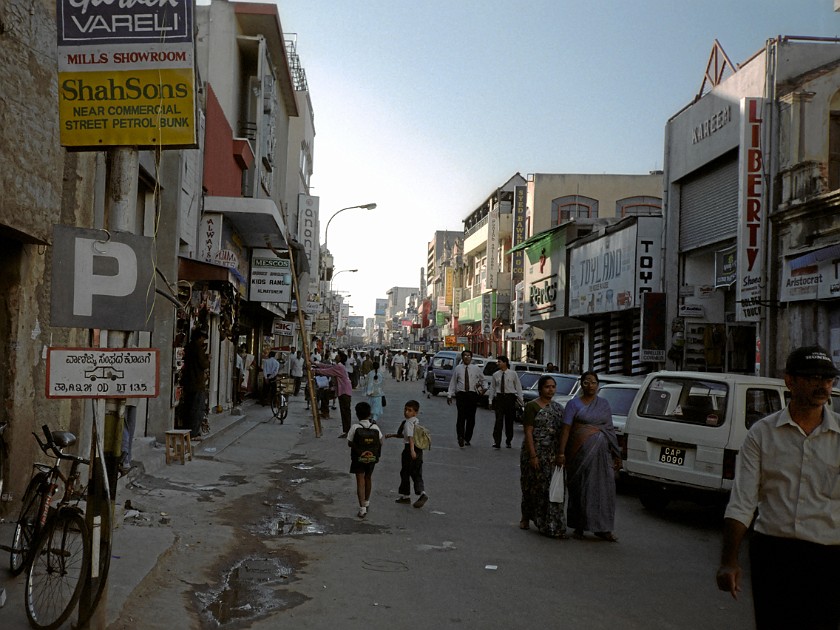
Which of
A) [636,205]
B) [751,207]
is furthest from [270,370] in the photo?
[636,205]

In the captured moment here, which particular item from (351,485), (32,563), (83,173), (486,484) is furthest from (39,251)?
→ (486,484)

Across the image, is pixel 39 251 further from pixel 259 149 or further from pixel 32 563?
pixel 259 149

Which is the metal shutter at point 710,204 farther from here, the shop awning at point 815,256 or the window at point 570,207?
the window at point 570,207

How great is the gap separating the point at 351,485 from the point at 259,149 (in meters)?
16.3

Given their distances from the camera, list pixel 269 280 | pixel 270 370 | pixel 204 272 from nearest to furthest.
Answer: pixel 204 272, pixel 269 280, pixel 270 370

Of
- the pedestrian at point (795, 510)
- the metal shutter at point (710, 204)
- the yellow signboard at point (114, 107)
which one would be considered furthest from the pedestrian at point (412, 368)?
the pedestrian at point (795, 510)

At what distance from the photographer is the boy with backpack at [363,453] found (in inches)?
380

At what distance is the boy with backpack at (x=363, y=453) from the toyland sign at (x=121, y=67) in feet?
15.9

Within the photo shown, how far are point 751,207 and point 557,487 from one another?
13423 mm

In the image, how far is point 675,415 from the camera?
10.0m

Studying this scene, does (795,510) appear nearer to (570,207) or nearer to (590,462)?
(590,462)

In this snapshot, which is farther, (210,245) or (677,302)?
(677,302)

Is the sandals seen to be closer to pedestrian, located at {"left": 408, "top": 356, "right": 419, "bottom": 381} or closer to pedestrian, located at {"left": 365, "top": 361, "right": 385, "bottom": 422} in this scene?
pedestrian, located at {"left": 365, "top": 361, "right": 385, "bottom": 422}

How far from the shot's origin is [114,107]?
5504 mm
